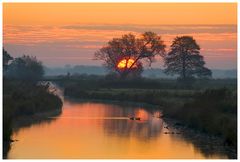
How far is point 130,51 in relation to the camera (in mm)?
91688

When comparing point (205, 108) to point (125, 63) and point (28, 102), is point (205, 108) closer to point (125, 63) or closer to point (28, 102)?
point (28, 102)

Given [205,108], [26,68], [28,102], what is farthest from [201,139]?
[26,68]

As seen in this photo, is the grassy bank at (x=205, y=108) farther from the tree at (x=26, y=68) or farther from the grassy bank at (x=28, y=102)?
the tree at (x=26, y=68)

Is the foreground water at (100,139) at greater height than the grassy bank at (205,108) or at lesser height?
lesser

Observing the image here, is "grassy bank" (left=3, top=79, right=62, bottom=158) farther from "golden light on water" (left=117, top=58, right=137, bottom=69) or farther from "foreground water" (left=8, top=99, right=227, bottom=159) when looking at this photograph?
"golden light on water" (left=117, top=58, right=137, bottom=69)

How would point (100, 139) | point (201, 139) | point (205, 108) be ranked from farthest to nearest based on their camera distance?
point (205, 108)
point (100, 139)
point (201, 139)

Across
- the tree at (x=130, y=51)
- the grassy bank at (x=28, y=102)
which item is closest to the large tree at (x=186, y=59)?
the tree at (x=130, y=51)

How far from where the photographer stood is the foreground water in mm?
28781

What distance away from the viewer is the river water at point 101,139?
2873cm

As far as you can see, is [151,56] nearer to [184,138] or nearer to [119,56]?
[119,56]

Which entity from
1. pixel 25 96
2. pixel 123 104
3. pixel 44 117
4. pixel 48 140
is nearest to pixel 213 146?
pixel 48 140

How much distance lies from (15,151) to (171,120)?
16.3 meters

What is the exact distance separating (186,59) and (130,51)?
7.25 m

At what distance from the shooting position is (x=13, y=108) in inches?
Result: 1606
